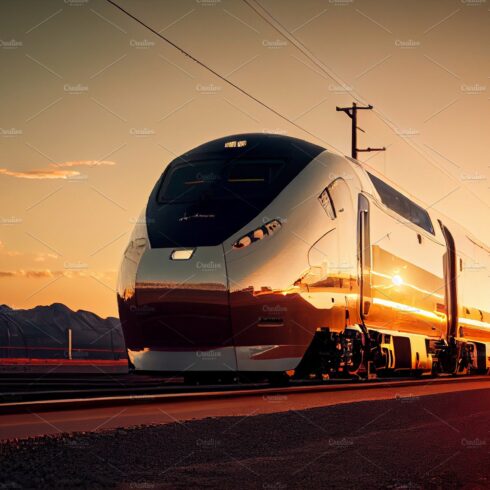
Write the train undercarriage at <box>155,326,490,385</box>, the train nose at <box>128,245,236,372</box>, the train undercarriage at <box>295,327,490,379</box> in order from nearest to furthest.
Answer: the train nose at <box>128,245,236,372</box>
the train undercarriage at <box>155,326,490,385</box>
the train undercarriage at <box>295,327,490,379</box>

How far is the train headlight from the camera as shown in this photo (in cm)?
1315

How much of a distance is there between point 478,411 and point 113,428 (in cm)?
533

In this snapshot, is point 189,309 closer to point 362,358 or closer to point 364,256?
point 362,358

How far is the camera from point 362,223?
51.2 feet

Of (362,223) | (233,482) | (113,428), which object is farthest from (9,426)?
(362,223)

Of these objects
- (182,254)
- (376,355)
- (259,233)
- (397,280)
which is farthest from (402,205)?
(182,254)

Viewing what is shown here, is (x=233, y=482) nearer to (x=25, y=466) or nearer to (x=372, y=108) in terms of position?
(x=25, y=466)

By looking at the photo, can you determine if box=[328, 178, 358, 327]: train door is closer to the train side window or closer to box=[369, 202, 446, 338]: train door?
the train side window

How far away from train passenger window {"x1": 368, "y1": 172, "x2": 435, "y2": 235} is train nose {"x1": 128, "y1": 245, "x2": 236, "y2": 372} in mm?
5177

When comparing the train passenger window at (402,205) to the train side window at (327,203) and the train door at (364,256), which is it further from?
the train side window at (327,203)

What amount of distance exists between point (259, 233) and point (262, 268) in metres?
0.57

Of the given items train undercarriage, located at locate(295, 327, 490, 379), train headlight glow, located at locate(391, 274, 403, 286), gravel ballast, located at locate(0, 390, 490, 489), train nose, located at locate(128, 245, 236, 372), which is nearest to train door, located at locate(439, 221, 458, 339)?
train undercarriage, located at locate(295, 327, 490, 379)

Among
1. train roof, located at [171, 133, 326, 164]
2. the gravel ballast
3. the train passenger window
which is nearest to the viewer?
the gravel ballast

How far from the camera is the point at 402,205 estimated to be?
19031 mm
